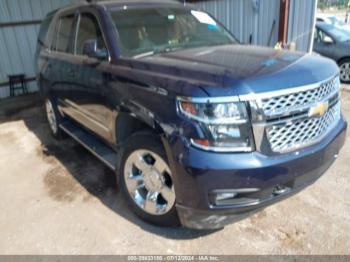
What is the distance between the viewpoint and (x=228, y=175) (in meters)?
2.24

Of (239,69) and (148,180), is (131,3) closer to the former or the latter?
(239,69)

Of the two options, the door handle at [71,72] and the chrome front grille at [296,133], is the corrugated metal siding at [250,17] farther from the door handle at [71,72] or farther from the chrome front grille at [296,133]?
the chrome front grille at [296,133]

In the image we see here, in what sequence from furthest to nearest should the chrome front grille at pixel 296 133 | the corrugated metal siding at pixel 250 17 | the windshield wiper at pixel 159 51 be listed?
the corrugated metal siding at pixel 250 17 < the windshield wiper at pixel 159 51 < the chrome front grille at pixel 296 133

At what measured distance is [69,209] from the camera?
3434 millimetres

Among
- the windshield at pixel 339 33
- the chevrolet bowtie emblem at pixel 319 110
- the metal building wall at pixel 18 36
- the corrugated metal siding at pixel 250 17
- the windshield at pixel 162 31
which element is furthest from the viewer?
the metal building wall at pixel 18 36

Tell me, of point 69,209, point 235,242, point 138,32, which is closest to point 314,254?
point 235,242

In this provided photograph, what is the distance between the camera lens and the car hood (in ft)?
7.46

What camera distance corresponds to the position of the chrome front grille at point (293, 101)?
227 centimetres

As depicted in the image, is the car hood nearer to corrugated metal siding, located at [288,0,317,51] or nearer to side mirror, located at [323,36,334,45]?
corrugated metal siding, located at [288,0,317,51]

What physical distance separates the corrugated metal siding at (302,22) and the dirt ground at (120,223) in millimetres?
3359

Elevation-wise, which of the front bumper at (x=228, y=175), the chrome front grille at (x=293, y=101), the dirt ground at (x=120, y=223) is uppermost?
the chrome front grille at (x=293, y=101)

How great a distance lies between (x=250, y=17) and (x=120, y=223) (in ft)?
19.8

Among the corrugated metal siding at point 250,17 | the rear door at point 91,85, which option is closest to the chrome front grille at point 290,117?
the rear door at point 91,85

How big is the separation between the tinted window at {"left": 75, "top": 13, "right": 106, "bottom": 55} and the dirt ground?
61.8 inches
